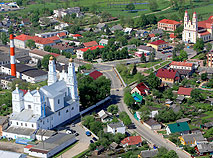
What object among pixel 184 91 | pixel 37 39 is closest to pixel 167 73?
pixel 184 91

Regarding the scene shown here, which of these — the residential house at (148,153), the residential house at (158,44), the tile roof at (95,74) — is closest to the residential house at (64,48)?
the residential house at (158,44)

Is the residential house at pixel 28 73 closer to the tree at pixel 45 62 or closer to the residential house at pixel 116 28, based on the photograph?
the tree at pixel 45 62

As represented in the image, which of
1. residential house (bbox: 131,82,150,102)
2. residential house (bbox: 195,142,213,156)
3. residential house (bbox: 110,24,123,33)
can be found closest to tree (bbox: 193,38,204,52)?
residential house (bbox: 110,24,123,33)

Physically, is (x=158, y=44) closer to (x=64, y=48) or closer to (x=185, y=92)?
(x=64, y=48)

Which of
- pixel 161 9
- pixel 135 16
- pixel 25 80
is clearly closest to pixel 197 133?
pixel 25 80

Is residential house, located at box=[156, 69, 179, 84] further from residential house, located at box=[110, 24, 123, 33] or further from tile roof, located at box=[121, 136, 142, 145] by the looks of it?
residential house, located at box=[110, 24, 123, 33]

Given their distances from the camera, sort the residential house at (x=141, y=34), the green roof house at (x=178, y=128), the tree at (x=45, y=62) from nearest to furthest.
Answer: the green roof house at (x=178, y=128) < the tree at (x=45, y=62) < the residential house at (x=141, y=34)

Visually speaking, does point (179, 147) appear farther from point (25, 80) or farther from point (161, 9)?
point (161, 9)
